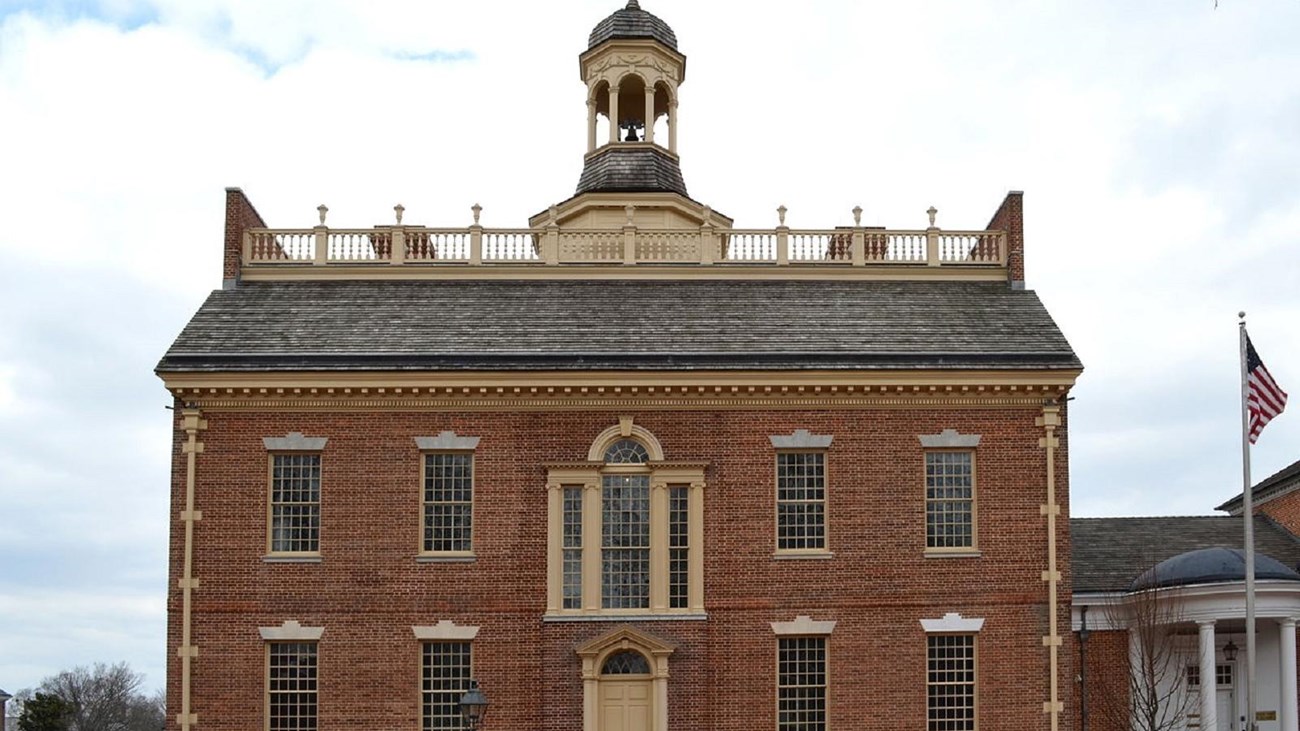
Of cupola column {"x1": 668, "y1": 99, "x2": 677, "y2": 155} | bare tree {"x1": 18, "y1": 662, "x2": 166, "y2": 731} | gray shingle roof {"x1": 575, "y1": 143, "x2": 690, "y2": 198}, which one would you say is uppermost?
cupola column {"x1": 668, "y1": 99, "x2": 677, "y2": 155}

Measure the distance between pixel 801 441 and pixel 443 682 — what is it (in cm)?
806

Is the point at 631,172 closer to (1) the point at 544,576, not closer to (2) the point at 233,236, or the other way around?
(2) the point at 233,236

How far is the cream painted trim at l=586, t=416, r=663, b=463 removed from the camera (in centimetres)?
2894

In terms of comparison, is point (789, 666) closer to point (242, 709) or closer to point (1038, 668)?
point (1038, 668)

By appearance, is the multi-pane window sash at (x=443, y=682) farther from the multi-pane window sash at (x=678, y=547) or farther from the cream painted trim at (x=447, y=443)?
the multi-pane window sash at (x=678, y=547)

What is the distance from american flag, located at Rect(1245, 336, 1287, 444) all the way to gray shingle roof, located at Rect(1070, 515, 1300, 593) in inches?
226

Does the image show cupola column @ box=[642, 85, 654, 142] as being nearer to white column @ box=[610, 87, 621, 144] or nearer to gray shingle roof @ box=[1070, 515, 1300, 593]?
white column @ box=[610, 87, 621, 144]

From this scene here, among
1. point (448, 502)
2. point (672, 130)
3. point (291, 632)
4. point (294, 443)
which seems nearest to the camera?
point (291, 632)

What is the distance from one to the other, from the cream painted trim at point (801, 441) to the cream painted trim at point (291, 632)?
918 centimetres

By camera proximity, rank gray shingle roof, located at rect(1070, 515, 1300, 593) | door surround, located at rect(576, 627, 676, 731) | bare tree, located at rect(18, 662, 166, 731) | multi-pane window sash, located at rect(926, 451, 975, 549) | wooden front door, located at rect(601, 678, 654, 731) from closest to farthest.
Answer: door surround, located at rect(576, 627, 676, 731), wooden front door, located at rect(601, 678, 654, 731), multi-pane window sash, located at rect(926, 451, 975, 549), gray shingle roof, located at rect(1070, 515, 1300, 593), bare tree, located at rect(18, 662, 166, 731)

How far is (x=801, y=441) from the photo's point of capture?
1145 inches

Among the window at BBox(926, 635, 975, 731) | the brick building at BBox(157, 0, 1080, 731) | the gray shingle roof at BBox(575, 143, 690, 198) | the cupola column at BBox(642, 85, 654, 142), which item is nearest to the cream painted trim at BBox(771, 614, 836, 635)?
the brick building at BBox(157, 0, 1080, 731)

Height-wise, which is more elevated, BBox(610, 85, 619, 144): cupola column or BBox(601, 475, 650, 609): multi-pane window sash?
BBox(610, 85, 619, 144): cupola column

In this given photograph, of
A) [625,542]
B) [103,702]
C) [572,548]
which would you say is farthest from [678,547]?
[103,702]
